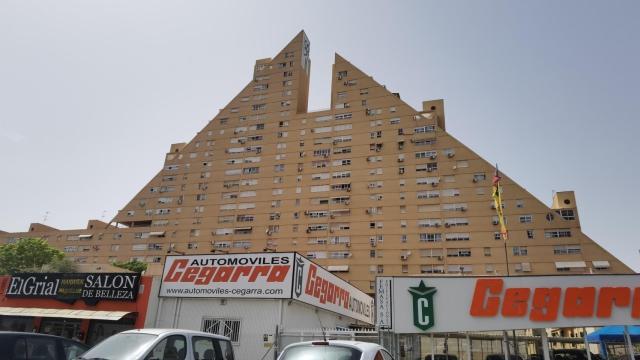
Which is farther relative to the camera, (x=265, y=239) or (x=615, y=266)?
(x=265, y=239)

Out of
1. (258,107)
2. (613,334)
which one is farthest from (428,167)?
(613,334)

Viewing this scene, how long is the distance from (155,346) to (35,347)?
125 inches

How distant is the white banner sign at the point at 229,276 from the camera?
55.8 ft

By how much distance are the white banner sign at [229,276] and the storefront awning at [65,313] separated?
7.04ft

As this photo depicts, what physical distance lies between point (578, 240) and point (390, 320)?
52069 millimetres

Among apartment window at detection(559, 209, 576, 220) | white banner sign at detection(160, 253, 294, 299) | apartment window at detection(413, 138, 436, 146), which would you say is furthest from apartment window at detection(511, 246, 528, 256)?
white banner sign at detection(160, 253, 294, 299)

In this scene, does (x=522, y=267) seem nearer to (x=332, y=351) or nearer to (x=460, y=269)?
(x=460, y=269)

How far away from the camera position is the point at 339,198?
220 feet

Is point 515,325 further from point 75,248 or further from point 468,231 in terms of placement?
point 75,248

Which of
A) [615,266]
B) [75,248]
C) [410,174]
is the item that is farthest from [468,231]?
[75,248]

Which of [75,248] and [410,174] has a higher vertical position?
[410,174]

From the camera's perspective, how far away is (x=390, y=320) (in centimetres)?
1416

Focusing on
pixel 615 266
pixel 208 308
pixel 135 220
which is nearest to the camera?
pixel 208 308

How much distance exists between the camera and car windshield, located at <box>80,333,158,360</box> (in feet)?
21.7
